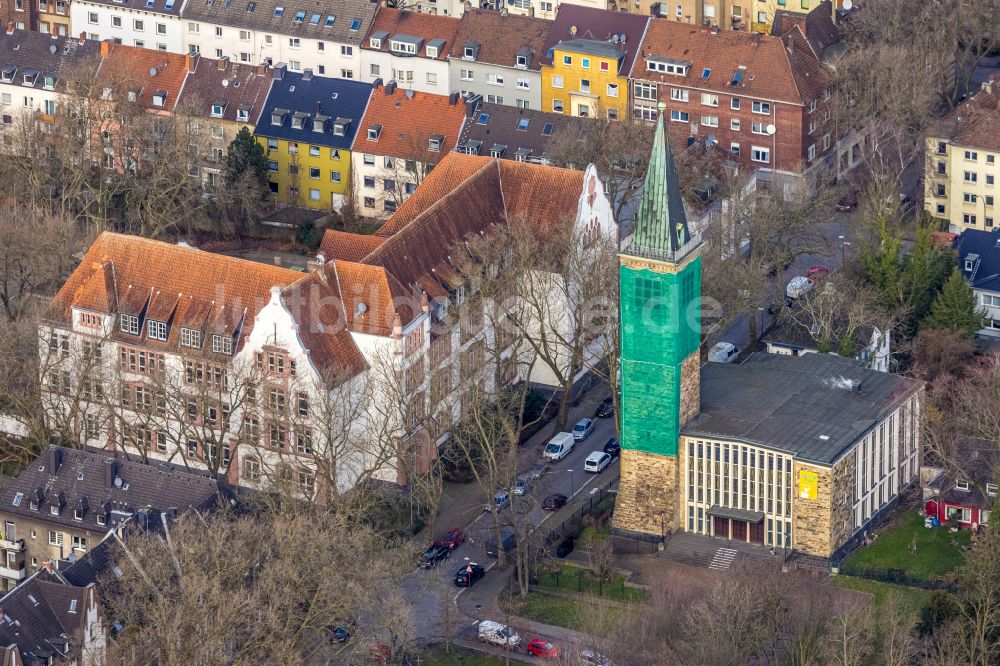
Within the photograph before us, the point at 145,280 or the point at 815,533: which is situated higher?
the point at 145,280

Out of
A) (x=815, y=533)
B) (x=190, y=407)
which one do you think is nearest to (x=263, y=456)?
(x=190, y=407)

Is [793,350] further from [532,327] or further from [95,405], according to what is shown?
[95,405]

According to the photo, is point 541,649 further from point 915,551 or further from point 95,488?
point 95,488

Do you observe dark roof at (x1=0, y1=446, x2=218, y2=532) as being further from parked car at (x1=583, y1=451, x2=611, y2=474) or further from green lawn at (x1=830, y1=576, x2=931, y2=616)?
green lawn at (x1=830, y1=576, x2=931, y2=616)

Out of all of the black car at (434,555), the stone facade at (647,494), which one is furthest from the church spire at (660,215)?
the black car at (434,555)

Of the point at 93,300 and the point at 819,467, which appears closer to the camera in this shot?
the point at 819,467

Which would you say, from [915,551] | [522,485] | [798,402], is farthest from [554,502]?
[915,551]

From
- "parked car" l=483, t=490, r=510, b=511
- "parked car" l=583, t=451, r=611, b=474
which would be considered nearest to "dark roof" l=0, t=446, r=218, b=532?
"parked car" l=483, t=490, r=510, b=511

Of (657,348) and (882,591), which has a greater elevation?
(657,348)
